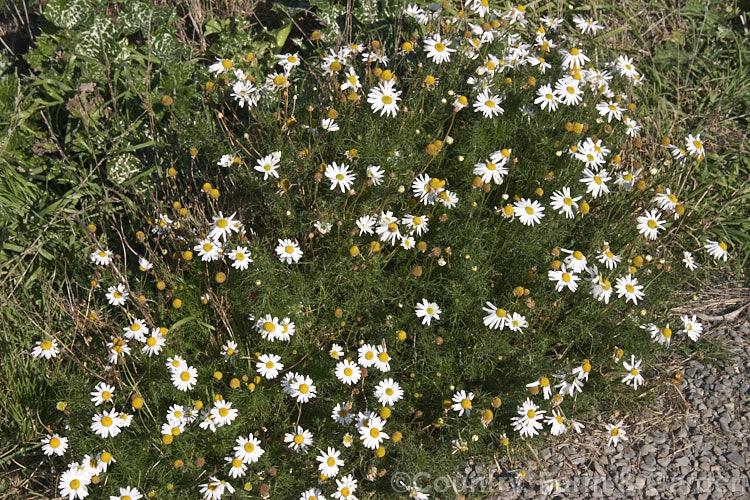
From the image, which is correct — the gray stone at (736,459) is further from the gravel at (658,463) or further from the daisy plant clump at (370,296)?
the daisy plant clump at (370,296)

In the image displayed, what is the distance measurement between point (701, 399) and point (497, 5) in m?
3.09

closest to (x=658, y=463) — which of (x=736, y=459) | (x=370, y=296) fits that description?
(x=736, y=459)

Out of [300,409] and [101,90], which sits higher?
[101,90]

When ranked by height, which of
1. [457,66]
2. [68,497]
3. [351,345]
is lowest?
[68,497]

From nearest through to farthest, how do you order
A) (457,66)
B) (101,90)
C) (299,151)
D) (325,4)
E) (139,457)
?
1. (139,457)
2. (299,151)
3. (457,66)
4. (101,90)
5. (325,4)

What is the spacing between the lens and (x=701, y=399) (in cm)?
345

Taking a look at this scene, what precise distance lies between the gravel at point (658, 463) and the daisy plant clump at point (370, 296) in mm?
148

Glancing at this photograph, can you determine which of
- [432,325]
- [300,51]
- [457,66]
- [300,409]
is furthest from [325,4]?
[300,409]

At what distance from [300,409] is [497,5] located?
3.45m

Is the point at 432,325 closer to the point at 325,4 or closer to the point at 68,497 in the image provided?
the point at 68,497

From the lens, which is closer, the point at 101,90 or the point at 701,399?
the point at 701,399

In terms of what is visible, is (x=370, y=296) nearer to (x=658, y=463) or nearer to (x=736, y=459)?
(x=658, y=463)

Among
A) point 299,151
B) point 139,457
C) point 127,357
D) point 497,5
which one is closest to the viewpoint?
point 139,457

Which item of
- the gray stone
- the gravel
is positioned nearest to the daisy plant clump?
the gravel
